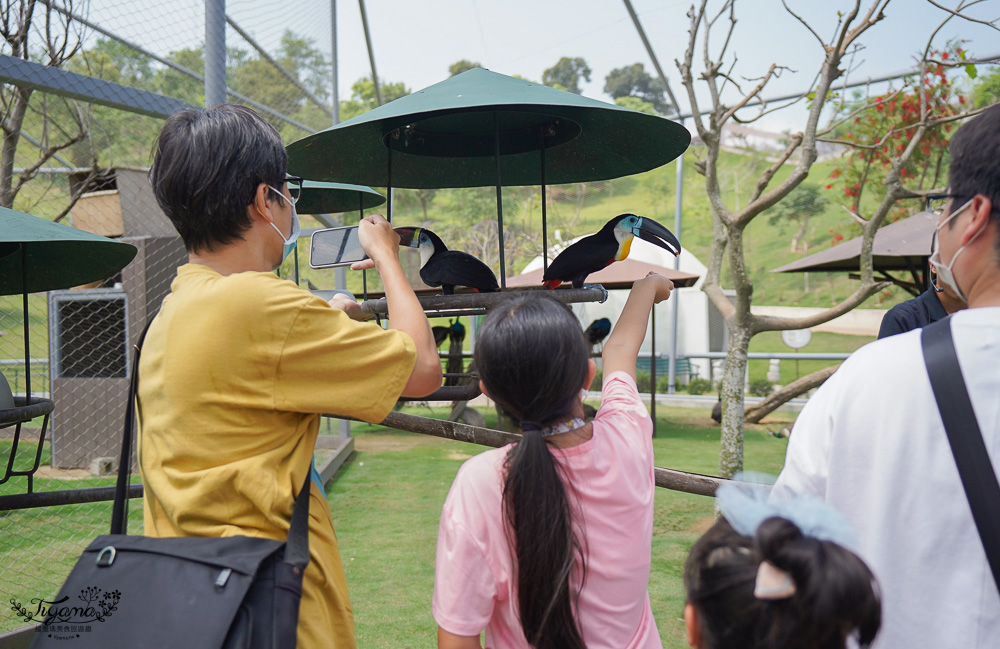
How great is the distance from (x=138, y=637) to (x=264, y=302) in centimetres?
53

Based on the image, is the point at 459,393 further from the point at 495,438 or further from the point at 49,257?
the point at 49,257

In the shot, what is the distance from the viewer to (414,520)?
5.34 metres

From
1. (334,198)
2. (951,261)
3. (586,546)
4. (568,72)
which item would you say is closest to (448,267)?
(586,546)

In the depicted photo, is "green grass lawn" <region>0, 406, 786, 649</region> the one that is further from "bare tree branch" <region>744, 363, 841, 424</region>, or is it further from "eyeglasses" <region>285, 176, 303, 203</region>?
"eyeglasses" <region>285, 176, 303, 203</region>

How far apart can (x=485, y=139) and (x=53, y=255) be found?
1.52 m

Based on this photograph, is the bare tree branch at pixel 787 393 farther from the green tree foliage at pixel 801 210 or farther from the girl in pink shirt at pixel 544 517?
the green tree foliage at pixel 801 210

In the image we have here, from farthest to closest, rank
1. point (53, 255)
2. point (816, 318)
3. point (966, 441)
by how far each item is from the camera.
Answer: point (816, 318) → point (53, 255) → point (966, 441)

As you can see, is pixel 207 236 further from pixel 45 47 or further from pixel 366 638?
pixel 45 47

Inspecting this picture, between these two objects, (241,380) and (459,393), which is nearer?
(241,380)

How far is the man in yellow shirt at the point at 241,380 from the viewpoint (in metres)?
1.16

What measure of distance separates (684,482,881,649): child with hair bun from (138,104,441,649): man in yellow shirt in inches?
22.7

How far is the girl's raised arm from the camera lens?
4.79 ft

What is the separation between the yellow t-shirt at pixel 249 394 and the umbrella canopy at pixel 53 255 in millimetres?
1133

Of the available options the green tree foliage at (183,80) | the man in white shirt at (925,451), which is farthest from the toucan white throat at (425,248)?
the green tree foliage at (183,80)
